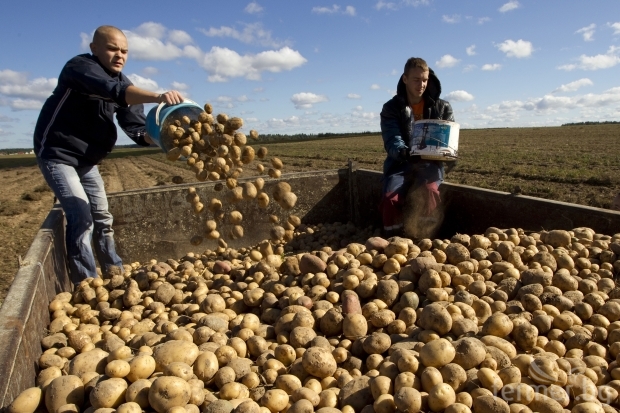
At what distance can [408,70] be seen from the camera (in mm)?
4879

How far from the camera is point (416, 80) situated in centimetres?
483

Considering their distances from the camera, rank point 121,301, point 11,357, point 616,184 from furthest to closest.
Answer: point 616,184, point 121,301, point 11,357

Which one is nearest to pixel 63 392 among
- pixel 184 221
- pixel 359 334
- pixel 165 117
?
pixel 359 334

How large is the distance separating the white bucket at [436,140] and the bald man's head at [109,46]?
2.64 meters

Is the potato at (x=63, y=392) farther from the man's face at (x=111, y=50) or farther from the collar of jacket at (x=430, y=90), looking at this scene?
the collar of jacket at (x=430, y=90)

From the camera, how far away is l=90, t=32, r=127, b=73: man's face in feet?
11.8

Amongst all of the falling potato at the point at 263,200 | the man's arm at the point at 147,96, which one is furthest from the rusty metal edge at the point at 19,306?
the falling potato at the point at 263,200

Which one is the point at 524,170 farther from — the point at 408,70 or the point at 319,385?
the point at 319,385

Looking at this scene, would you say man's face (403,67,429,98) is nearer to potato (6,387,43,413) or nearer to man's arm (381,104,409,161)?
man's arm (381,104,409,161)

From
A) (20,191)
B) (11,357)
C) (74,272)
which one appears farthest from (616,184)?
(20,191)

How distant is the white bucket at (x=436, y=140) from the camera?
13.6 ft

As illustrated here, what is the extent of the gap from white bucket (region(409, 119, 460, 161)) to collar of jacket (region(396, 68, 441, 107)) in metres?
0.85

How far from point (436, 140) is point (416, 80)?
0.98m

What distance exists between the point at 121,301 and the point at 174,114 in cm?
156
